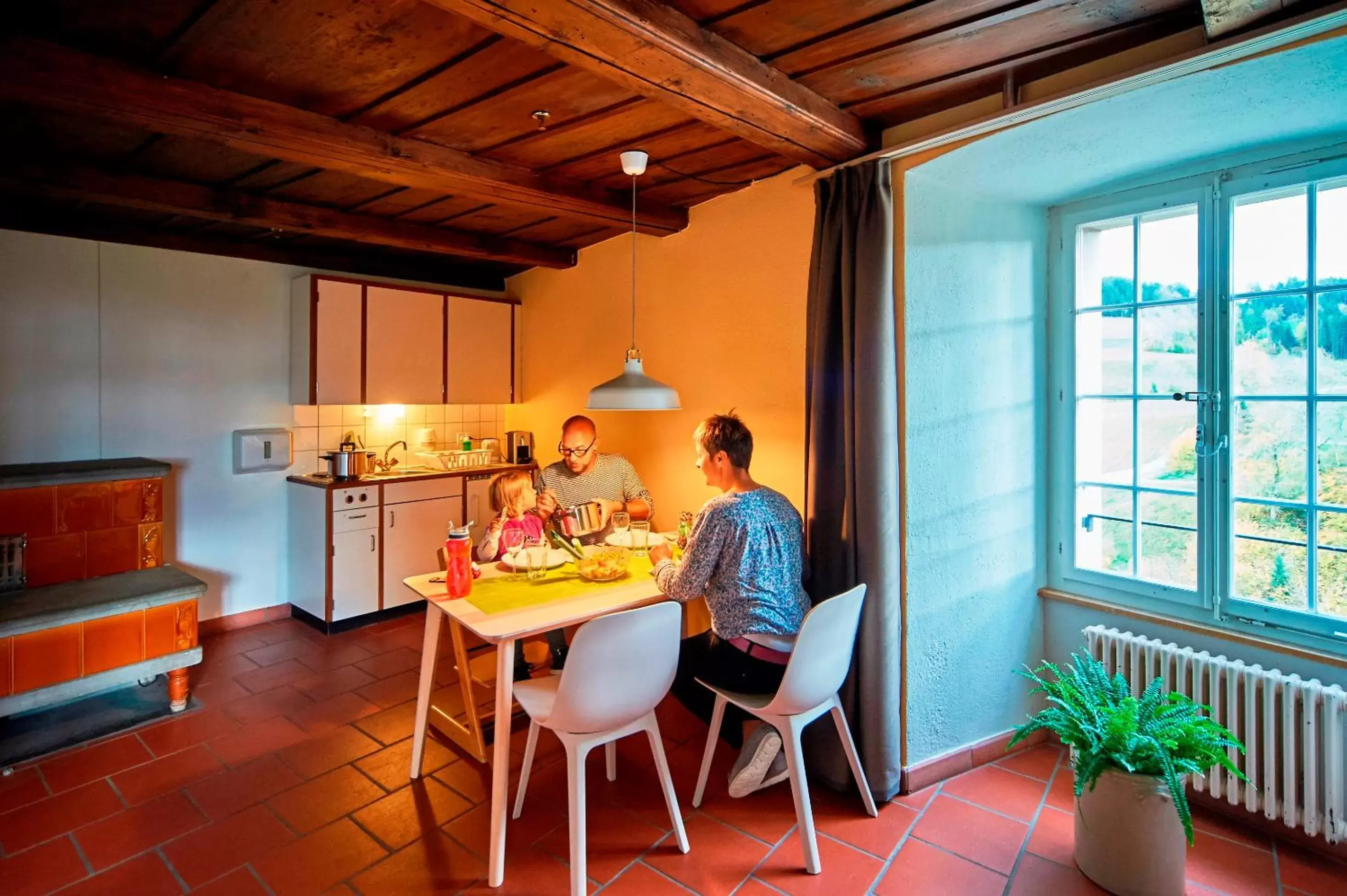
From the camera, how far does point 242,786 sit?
2.67m

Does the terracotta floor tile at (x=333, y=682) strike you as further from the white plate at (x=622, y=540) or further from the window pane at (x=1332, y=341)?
the window pane at (x=1332, y=341)

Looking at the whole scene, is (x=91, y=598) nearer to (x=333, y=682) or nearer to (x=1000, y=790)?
(x=333, y=682)

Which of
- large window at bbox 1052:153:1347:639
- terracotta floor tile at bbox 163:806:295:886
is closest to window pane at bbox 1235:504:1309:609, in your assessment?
large window at bbox 1052:153:1347:639

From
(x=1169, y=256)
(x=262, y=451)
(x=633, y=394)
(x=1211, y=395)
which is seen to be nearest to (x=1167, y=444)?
(x=1211, y=395)

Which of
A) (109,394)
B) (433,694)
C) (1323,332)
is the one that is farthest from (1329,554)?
(109,394)

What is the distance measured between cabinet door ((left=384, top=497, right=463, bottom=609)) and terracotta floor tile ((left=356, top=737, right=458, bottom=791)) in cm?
168

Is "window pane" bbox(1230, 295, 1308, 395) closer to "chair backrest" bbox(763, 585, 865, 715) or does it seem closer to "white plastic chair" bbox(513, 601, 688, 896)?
"chair backrest" bbox(763, 585, 865, 715)

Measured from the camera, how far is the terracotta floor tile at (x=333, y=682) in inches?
139

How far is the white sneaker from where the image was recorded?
254 centimetres

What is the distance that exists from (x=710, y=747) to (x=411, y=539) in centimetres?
294

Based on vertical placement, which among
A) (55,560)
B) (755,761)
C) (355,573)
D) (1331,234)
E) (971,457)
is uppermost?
(1331,234)

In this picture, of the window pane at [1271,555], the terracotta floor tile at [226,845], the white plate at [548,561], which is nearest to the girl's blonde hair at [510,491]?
the white plate at [548,561]

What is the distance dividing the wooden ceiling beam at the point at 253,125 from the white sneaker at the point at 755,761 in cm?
244

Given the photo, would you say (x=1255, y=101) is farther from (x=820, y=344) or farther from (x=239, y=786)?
(x=239, y=786)
